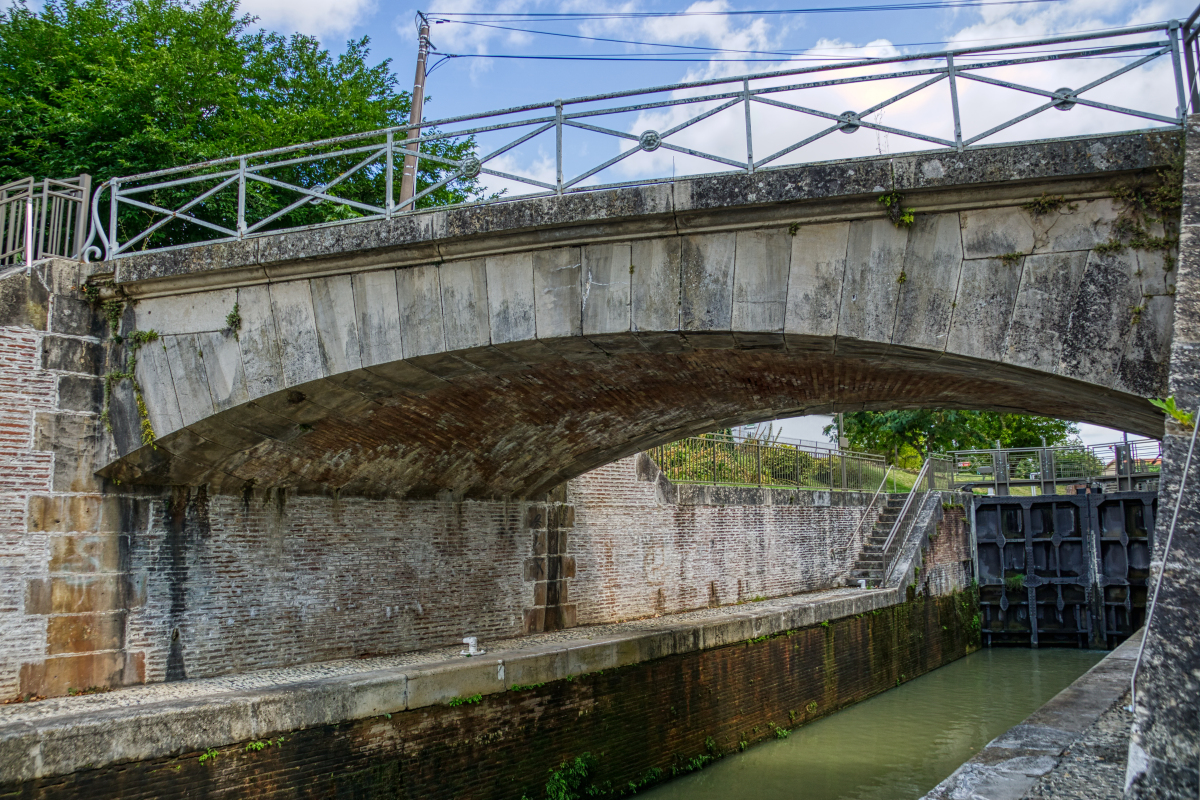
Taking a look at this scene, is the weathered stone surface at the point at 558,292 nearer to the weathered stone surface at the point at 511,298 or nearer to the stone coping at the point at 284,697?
the weathered stone surface at the point at 511,298

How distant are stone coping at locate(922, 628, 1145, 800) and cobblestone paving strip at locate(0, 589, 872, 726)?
442 centimetres

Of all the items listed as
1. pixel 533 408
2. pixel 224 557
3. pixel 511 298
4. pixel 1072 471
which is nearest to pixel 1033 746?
pixel 511 298

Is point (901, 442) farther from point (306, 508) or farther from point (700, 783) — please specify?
point (306, 508)

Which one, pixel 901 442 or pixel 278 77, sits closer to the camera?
pixel 278 77

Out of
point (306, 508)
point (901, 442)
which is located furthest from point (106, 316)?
point (901, 442)

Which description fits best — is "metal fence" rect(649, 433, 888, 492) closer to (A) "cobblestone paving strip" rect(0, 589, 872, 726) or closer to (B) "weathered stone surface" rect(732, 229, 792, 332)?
(A) "cobblestone paving strip" rect(0, 589, 872, 726)

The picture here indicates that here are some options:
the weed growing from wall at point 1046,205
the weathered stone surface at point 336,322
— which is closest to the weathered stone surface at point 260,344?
the weathered stone surface at point 336,322

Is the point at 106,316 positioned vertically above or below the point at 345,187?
below

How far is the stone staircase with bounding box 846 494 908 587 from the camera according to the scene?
56.4 ft

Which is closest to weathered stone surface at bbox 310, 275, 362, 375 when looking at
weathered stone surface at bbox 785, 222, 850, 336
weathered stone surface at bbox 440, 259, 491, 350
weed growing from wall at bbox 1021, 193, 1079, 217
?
weathered stone surface at bbox 440, 259, 491, 350

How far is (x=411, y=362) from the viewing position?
23.0 feet

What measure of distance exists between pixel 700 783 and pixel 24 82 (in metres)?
14.3

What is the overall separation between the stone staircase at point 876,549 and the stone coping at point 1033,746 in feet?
27.9

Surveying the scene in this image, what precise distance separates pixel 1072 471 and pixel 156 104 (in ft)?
70.8
